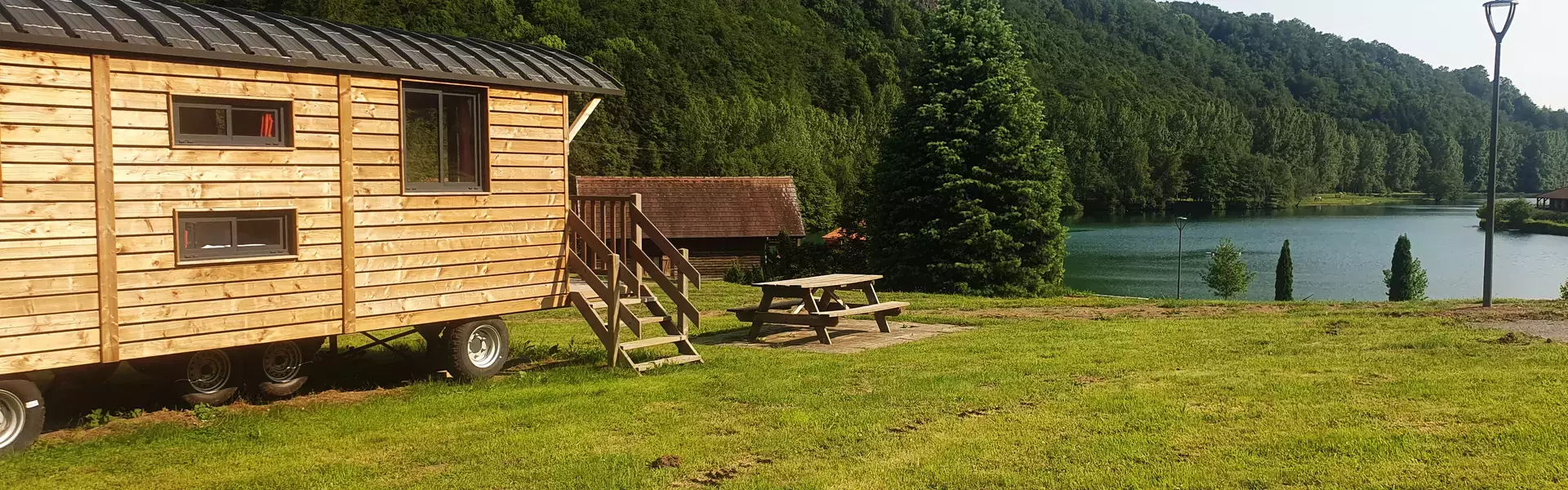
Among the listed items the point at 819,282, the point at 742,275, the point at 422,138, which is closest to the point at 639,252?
the point at 422,138

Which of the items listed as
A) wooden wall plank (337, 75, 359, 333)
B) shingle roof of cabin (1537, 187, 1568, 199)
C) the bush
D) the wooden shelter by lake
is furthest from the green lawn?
shingle roof of cabin (1537, 187, 1568, 199)

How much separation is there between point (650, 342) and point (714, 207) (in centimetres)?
2977

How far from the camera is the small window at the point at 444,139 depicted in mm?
9914

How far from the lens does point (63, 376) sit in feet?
28.9

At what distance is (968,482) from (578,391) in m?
4.55

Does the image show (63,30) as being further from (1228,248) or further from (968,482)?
(1228,248)

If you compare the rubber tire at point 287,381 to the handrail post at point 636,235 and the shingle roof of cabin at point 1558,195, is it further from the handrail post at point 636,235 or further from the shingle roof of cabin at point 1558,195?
the shingle roof of cabin at point 1558,195

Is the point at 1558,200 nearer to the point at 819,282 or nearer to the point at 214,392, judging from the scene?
the point at 819,282

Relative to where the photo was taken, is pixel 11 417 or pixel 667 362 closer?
pixel 11 417

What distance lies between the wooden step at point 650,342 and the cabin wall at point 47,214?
15.1 feet

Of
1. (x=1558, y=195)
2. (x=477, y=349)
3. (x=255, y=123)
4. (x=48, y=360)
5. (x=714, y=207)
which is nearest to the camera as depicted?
(x=48, y=360)

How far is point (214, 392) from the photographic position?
356 inches

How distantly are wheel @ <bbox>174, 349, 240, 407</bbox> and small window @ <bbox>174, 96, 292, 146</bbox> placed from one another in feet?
5.96

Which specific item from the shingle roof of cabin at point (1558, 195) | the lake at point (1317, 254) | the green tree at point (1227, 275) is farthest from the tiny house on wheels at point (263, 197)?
the shingle roof of cabin at point (1558, 195)
